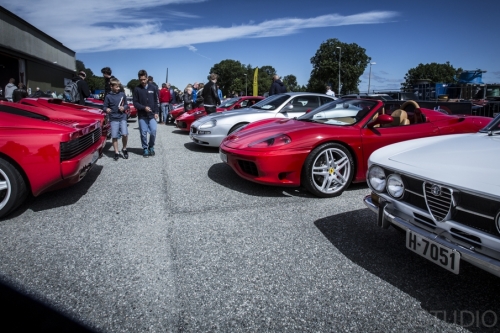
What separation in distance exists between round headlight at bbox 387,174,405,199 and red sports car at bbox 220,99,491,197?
1506 mm

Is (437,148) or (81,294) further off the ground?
(437,148)

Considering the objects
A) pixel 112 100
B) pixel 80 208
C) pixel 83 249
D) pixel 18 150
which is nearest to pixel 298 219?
pixel 83 249

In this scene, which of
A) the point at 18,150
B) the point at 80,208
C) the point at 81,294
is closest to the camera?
the point at 81,294

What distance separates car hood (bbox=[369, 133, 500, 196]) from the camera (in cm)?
184

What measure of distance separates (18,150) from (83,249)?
1276 mm

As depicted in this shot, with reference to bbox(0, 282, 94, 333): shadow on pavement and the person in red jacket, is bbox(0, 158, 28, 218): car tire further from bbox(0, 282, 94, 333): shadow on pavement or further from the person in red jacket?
the person in red jacket

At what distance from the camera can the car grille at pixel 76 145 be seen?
3449 mm

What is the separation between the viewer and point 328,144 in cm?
394

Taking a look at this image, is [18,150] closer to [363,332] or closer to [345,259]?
[345,259]

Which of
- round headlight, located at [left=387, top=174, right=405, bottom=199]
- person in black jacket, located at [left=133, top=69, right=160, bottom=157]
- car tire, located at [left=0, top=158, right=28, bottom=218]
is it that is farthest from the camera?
person in black jacket, located at [left=133, top=69, right=160, bottom=157]

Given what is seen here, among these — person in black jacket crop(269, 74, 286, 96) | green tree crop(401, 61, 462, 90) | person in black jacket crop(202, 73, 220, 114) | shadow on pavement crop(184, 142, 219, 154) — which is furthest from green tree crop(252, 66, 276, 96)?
shadow on pavement crop(184, 142, 219, 154)

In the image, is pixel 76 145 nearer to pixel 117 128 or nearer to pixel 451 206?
pixel 117 128

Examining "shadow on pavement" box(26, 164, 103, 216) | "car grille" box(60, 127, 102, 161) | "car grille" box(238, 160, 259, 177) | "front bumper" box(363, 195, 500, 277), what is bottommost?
"shadow on pavement" box(26, 164, 103, 216)

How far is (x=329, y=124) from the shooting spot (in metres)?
4.35
